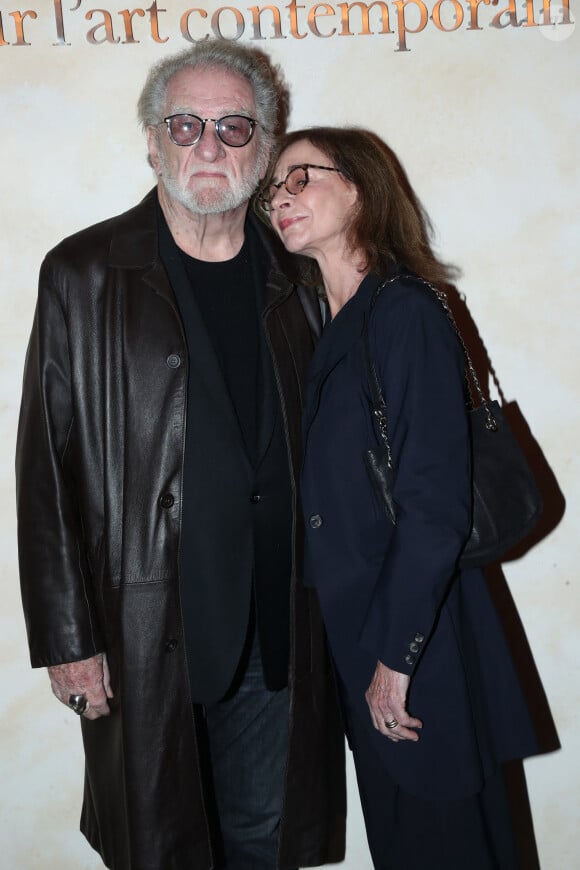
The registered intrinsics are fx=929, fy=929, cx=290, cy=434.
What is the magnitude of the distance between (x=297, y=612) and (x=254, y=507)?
26cm

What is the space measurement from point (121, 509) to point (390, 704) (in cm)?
68

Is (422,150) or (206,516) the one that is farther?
(422,150)

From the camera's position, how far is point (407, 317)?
1.69 metres

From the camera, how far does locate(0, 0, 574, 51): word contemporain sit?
232cm

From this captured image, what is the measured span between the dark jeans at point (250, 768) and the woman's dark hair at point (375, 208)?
3.28 feet

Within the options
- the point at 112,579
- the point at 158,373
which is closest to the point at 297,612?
the point at 112,579

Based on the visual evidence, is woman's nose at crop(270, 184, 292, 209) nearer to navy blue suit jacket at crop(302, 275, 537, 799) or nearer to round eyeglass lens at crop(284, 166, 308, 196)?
round eyeglass lens at crop(284, 166, 308, 196)

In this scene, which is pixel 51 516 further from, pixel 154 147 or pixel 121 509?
pixel 154 147

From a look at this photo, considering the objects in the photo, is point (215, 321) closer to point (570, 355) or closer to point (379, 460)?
point (379, 460)

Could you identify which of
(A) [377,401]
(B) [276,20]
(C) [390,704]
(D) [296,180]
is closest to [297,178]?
(D) [296,180]

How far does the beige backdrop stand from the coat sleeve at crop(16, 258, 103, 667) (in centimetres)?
54

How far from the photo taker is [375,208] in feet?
6.27

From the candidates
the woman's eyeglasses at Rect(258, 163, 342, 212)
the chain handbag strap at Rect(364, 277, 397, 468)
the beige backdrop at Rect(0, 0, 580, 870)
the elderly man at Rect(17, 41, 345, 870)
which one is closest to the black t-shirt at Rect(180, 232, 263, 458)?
the elderly man at Rect(17, 41, 345, 870)

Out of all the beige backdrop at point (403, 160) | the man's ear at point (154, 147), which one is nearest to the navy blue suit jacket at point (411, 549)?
the man's ear at point (154, 147)
